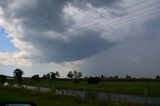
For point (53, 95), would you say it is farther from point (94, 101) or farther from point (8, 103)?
point (8, 103)

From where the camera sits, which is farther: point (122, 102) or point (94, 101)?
point (94, 101)

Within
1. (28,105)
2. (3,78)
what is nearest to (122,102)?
(28,105)

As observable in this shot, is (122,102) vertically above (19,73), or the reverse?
(19,73)

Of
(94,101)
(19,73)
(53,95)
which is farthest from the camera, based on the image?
(19,73)

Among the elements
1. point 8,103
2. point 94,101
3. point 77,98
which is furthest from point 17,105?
point 77,98

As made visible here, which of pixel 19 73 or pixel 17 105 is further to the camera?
pixel 19 73

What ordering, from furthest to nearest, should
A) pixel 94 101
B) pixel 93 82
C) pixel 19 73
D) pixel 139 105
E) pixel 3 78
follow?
pixel 93 82 → pixel 19 73 → pixel 3 78 → pixel 94 101 → pixel 139 105

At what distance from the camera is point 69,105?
23016 mm

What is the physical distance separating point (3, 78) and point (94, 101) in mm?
52601

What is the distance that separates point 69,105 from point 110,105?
274 cm

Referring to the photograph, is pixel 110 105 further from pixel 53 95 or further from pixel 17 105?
pixel 17 105

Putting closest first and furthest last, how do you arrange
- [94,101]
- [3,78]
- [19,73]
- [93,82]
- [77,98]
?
[94,101]
[77,98]
[3,78]
[19,73]
[93,82]

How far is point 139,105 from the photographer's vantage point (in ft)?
72.1

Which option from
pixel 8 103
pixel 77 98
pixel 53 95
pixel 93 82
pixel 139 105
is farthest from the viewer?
pixel 93 82
